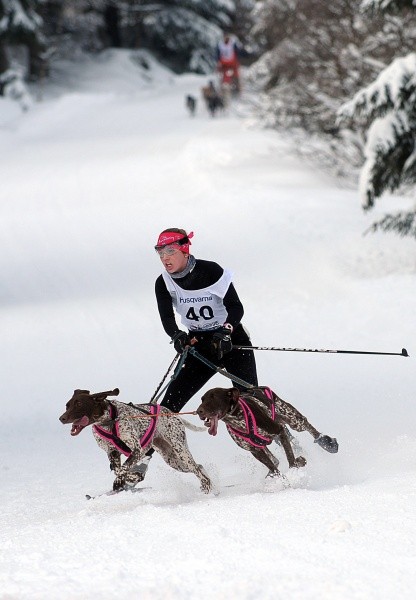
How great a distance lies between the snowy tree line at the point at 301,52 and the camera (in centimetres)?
1245

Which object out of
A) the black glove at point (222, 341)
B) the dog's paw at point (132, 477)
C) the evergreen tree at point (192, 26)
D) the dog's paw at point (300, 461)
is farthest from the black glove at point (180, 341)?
the evergreen tree at point (192, 26)

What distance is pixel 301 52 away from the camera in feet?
72.0

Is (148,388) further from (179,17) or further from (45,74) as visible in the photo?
(179,17)

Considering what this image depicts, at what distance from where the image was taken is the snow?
15.5 ft

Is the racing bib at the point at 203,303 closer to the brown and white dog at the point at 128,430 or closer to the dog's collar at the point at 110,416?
the brown and white dog at the point at 128,430

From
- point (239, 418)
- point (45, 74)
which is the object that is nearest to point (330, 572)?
point (239, 418)

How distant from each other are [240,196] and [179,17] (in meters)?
25.2

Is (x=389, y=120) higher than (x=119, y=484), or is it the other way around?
(x=389, y=120)

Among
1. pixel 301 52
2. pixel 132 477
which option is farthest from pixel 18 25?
pixel 132 477

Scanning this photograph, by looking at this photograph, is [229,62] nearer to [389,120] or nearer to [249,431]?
[389,120]

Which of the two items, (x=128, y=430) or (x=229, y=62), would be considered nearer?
(x=128, y=430)

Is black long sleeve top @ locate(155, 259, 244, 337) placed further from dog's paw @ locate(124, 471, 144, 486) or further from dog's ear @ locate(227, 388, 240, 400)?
dog's paw @ locate(124, 471, 144, 486)

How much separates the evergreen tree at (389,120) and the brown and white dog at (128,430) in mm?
6643

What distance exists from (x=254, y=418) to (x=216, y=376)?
5444mm
